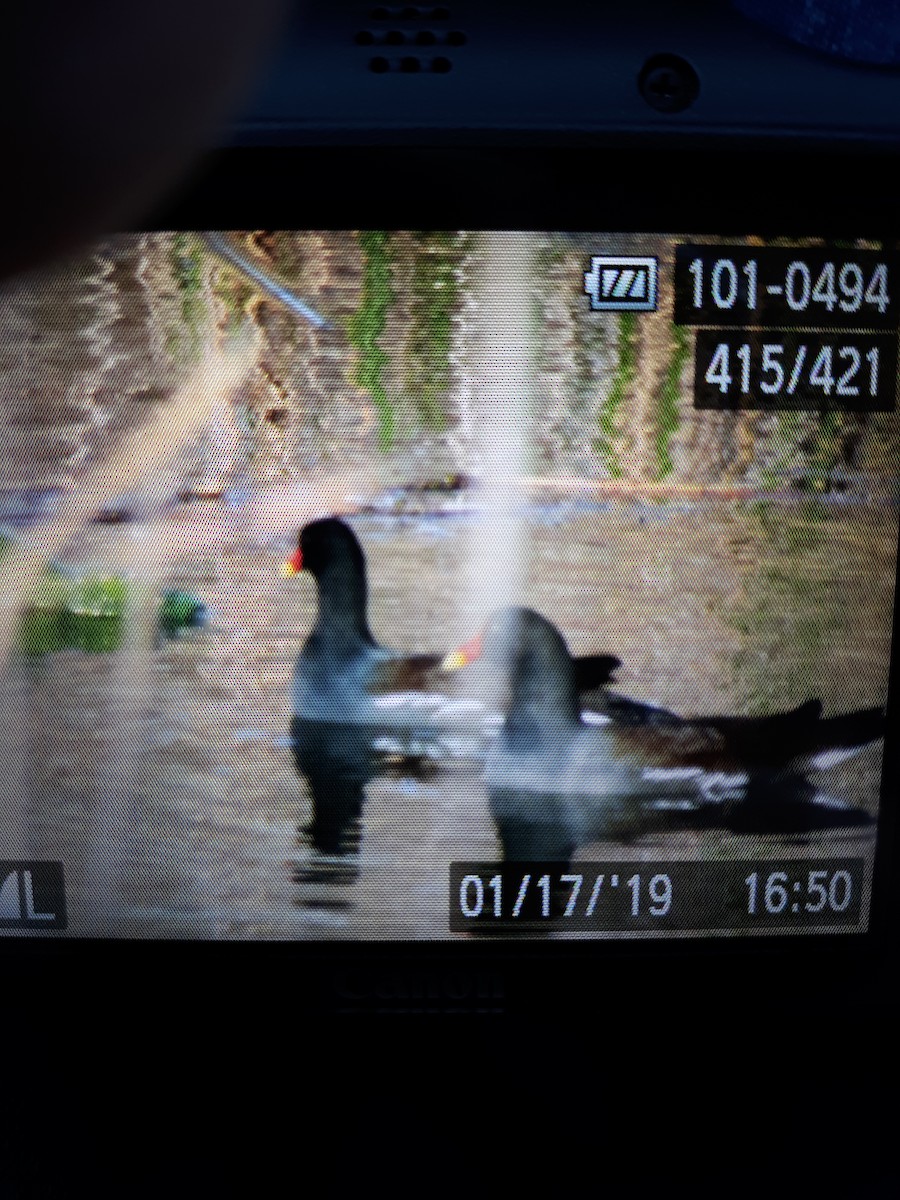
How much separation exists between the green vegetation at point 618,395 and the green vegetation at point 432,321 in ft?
0.40

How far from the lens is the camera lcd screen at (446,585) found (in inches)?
37.5

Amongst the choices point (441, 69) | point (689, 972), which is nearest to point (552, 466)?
point (441, 69)

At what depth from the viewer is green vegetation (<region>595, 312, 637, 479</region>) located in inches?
37.8

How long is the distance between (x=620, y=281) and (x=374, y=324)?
185 mm

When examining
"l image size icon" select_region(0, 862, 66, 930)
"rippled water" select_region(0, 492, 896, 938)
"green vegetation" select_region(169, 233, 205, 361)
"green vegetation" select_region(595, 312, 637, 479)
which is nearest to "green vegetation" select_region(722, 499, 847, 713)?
"rippled water" select_region(0, 492, 896, 938)

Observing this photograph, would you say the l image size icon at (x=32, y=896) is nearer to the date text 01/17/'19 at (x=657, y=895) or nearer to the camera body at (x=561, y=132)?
the date text 01/17/'19 at (x=657, y=895)

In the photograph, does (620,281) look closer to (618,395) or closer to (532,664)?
(618,395)

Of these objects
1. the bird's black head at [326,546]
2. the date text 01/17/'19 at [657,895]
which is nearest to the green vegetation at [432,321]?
the bird's black head at [326,546]

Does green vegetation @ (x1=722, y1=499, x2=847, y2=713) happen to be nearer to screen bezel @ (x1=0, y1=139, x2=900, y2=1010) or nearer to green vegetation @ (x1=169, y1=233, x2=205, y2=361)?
screen bezel @ (x1=0, y1=139, x2=900, y2=1010)

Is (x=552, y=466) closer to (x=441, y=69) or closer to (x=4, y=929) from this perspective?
(x=441, y=69)

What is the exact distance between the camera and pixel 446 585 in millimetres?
987

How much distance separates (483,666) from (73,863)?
37cm

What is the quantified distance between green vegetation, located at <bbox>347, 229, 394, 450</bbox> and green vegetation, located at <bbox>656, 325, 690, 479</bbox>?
204 millimetres

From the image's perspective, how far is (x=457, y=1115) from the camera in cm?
105
